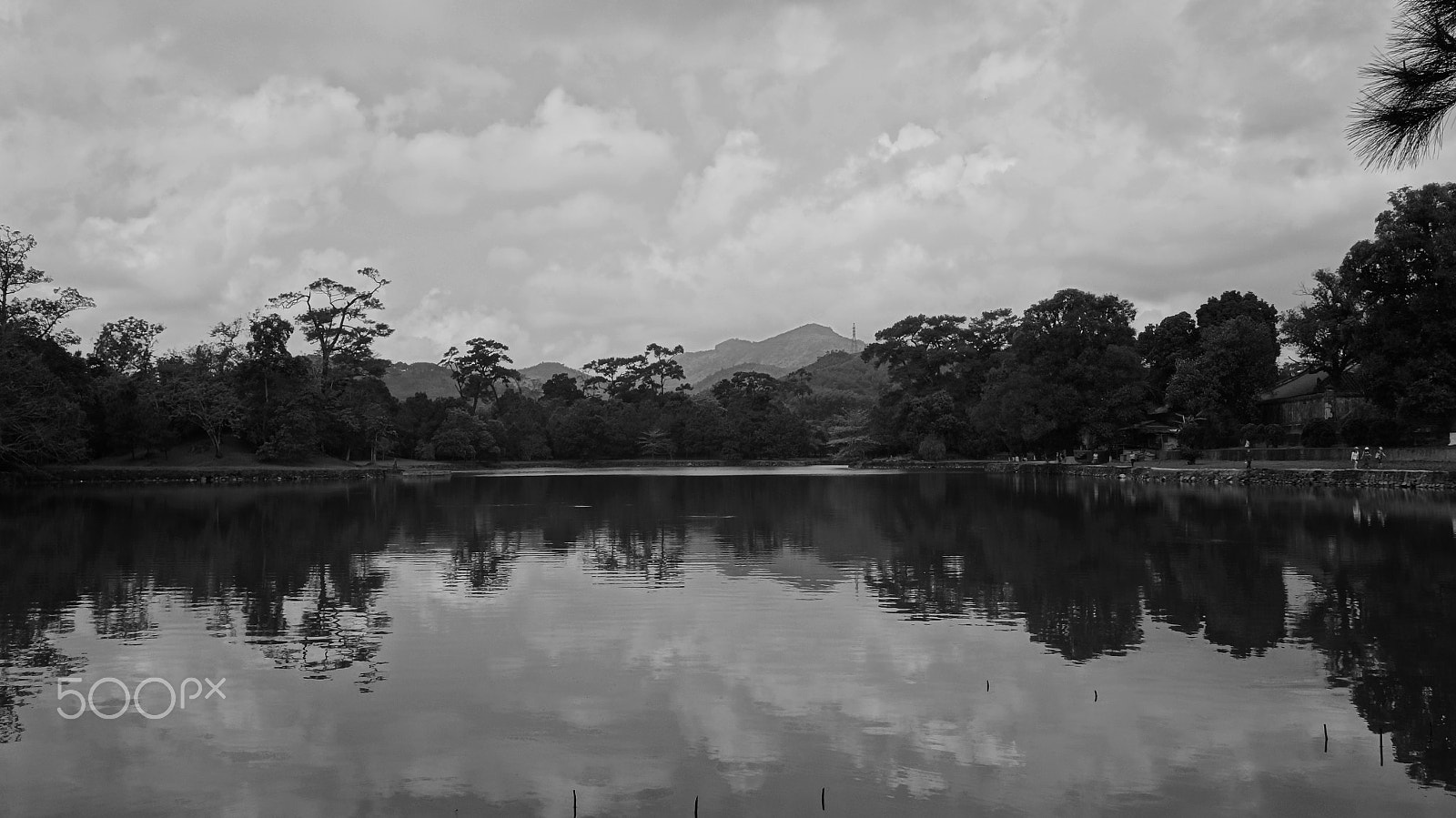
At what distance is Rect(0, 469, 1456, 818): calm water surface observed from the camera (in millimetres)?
6891

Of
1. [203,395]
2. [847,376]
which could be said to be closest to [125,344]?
[203,395]

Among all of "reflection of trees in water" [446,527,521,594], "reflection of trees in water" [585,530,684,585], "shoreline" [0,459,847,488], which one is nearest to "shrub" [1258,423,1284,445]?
"reflection of trees in water" [585,530,684,585]

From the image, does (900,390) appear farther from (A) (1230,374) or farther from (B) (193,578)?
(B) (193,578)

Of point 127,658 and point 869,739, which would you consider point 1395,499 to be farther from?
point 127,658

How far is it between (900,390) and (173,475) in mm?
58953

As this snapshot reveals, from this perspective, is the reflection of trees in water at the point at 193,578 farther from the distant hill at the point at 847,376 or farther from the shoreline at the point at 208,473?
the distant hill at the point at 847,376

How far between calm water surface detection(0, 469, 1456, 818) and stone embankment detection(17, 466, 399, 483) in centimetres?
3826

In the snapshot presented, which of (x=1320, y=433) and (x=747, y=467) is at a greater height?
(x=1320, y=433)

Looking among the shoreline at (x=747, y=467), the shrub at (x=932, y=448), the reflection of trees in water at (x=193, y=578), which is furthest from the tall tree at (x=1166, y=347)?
the reflection of trees in water at (x=193, y=578)

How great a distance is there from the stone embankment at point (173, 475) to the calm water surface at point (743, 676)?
38.3 metres

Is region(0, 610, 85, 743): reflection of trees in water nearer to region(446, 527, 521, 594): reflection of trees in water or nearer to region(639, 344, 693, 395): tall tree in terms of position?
region(446, 527, 521, 594): reflection of trees in water

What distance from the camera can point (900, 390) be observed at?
293 ft

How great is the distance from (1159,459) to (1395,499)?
25607 mm

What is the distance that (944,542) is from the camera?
72.3 feet
